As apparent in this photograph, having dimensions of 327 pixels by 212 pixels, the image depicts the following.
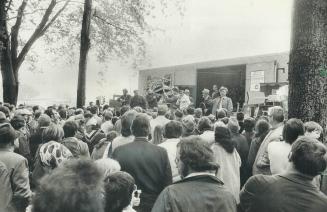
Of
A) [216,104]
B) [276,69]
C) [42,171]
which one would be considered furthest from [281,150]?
[276,69]

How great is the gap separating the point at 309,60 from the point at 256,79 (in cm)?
1651

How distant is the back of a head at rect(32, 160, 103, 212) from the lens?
1.92 meters

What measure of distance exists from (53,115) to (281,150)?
7.06 m

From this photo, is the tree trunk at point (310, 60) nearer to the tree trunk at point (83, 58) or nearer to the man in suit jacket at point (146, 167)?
the man in suit jacket at point (146, 167)

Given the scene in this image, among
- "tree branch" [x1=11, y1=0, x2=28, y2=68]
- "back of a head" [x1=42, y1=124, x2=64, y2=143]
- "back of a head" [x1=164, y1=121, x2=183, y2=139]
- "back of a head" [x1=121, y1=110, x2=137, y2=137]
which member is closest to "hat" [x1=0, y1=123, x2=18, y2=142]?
"back of a head" [x1=42, y1=124, x2=64, y2=143]

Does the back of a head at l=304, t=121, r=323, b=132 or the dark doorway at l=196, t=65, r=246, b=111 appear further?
the dark doorway at l=196, t=65, r=246, b=111

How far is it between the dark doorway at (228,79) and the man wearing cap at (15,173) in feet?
63.3

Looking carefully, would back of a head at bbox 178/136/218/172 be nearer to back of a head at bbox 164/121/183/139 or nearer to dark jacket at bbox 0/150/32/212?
dark jacket at bbox 0/150/32/212

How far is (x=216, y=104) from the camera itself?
14773mm

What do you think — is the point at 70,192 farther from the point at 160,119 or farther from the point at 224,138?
the point at 160,119

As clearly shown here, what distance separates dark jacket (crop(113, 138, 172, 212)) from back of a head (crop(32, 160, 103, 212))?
10.8ft

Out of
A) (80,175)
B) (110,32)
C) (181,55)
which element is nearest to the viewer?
(80,175)

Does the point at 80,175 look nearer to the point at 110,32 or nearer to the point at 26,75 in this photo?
the point at 110,32

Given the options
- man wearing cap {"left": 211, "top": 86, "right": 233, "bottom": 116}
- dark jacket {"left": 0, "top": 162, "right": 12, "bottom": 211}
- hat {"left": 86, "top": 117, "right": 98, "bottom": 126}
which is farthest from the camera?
man wearing cap {"left": 211, "top": 86, "right": 233, "bottom": 116}
